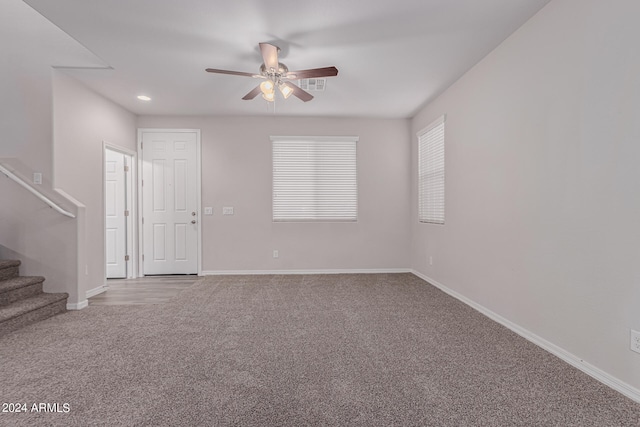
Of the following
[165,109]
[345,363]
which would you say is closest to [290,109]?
[165,109]

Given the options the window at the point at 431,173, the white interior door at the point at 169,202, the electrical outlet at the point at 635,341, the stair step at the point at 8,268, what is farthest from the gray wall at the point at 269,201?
the electrical outlet at the point at 635,341

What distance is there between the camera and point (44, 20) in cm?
283

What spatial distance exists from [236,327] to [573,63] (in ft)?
11.5

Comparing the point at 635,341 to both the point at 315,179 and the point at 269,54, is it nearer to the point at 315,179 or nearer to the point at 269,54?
the point at 269,54

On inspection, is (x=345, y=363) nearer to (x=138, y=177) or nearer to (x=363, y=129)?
(x=363, y=129)

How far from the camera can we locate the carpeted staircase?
115 inches

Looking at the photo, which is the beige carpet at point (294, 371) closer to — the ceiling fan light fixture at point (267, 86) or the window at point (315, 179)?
the window at point (315, 179)

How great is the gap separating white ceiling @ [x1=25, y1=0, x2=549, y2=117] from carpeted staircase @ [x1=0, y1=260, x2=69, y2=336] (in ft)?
8.02

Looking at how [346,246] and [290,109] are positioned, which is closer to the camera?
[290,109]

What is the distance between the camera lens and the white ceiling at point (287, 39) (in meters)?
2.48

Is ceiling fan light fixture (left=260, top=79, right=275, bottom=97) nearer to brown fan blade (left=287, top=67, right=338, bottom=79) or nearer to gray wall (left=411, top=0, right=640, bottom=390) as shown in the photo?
brown fan blade (left=287, top=67, right=338, bottom=79)

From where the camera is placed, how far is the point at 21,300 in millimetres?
3258

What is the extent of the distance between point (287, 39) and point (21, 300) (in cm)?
387

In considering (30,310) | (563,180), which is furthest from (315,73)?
→ (30,310)
